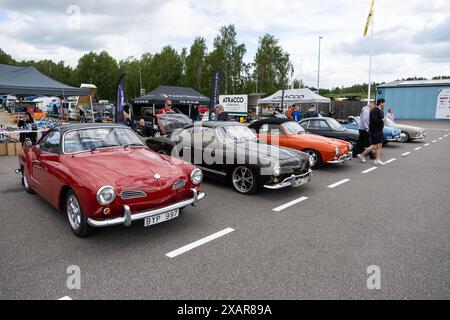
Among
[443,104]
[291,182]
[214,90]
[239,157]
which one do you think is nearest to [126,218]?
[239,157]

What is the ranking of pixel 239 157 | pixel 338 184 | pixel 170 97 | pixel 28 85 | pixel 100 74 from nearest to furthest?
pixel 239 157 → pixel 338 184 → pixel 28 85 → pixel 170 97 → pixel 100 74

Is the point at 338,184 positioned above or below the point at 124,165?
below

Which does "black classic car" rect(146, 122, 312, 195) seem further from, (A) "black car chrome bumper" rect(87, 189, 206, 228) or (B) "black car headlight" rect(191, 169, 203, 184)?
(A) "black car chrome bumper" rect(87, 189, 206, 228)

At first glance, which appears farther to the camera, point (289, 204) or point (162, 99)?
point (162, 99)

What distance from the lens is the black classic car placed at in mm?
5582

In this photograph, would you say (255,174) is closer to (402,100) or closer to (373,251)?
(373,251)

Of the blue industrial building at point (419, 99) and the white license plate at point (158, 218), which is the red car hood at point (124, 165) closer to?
the white license plate at point (158, 218)

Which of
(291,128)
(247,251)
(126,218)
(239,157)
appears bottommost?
(247,251)

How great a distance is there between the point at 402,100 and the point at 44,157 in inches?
1602

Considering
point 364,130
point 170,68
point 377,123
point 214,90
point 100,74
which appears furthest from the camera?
point 100,74

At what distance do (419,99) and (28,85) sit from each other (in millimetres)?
38775

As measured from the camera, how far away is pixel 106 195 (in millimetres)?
3406

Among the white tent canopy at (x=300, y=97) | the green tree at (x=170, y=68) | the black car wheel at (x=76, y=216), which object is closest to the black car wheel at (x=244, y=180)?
the black car wheel at (x=76, y=216)

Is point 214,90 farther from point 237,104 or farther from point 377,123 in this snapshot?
point 237,104
